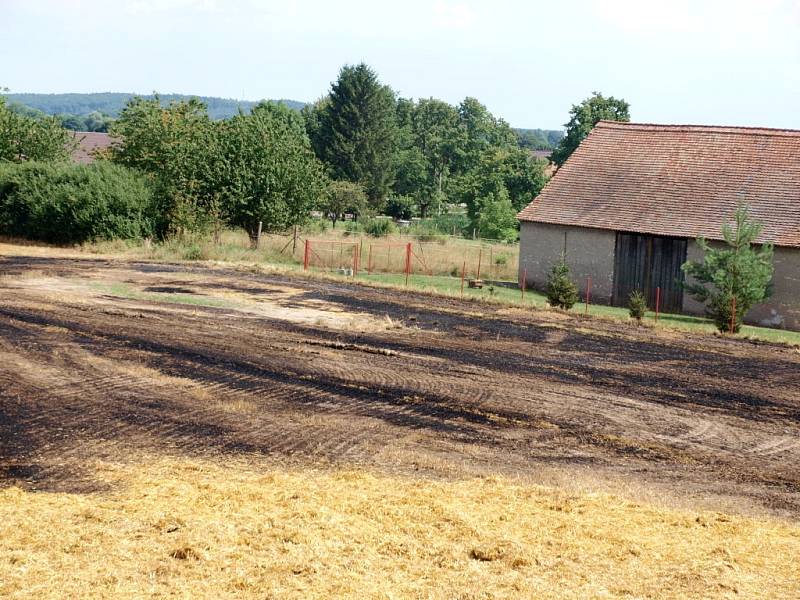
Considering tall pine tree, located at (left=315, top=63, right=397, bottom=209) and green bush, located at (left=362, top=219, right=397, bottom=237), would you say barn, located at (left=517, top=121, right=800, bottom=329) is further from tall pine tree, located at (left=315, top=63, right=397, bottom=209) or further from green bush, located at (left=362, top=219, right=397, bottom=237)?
tall pine tree, located at (left=315, top=63, right=397, bottom=209)

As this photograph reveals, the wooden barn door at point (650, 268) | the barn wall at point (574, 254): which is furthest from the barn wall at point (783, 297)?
the barn wall at point (574, 254)

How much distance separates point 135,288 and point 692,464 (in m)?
19.8

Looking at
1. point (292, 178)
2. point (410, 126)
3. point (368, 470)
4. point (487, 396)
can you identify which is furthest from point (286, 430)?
point (410, 126)

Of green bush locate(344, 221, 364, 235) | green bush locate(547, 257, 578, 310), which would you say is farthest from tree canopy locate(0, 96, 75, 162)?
green bush locate(547, 257, 578, 310)

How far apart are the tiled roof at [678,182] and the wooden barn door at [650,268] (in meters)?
0.53

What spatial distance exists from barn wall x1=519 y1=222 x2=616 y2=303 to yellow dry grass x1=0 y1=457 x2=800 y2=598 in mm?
23630

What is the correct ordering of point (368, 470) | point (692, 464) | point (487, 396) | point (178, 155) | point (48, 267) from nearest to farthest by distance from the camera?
point (368, 470), point (692, 464), point (487, 396), point (48, 267), point (178, 155)

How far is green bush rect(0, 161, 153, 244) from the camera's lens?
4066 centimetres

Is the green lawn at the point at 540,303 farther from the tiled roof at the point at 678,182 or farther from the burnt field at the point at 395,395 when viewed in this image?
the tiled roof at the point at 678,182

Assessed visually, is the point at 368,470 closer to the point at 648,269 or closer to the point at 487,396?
the point at 487,396

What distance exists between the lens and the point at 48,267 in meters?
33.8

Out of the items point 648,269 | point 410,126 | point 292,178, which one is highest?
point 410,126

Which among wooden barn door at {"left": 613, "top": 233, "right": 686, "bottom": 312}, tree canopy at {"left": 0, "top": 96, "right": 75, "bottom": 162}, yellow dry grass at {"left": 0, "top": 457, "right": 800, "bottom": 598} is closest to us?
yellow dry grass at {"left": 0, "top": 457, "right": 800, "bottom": 598}

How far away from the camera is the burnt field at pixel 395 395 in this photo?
13.1 metres
